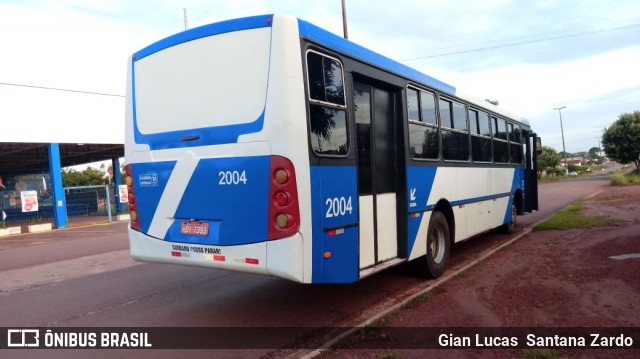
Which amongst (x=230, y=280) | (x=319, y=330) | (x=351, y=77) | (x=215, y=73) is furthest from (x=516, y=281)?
(x=215, y=73)

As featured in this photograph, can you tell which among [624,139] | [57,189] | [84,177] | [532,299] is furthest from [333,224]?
[84,177]

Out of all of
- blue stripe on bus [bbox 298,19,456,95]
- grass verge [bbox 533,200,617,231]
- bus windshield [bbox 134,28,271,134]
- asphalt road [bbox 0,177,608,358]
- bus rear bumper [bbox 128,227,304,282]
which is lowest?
asphalt road [bbox 0,177,608,358]

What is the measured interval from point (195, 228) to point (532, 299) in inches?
159

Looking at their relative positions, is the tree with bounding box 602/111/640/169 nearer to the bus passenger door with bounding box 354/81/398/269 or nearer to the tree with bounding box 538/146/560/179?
the tree with bounding box 538/146/560/179

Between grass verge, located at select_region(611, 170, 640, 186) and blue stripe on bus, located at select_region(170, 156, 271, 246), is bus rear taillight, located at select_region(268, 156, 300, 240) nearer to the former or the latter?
blue stripe on bus, located at select_region(170, 156, 271, 246)

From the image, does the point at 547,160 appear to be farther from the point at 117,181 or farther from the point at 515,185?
the point at 515,185

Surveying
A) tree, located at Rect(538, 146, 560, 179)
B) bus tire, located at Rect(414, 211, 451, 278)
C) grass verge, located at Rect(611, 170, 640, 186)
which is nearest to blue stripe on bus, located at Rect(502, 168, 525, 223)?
bus tire, located at Rect(414, 211, 451, 278)

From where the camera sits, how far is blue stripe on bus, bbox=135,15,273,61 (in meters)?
4.49

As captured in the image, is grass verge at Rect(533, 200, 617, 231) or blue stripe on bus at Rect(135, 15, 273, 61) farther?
grass verge at Rect(533, 200, 617, 231)

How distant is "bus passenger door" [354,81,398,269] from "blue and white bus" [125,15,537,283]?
0.07 ft

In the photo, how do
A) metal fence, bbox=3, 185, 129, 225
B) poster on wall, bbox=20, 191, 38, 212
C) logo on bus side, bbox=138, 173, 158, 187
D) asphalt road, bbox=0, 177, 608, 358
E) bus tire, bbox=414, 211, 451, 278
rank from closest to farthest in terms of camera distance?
logo on bus side, bbox=138, 173, 158, 187 → asphalt road, bbox=0, 177, 608, 358 → bus tire, bbox=414, 211, 451, 278 → poster on wall, bbox=20, 191, 38, 212 → metal fence, bbox=3, 185, 129, 225

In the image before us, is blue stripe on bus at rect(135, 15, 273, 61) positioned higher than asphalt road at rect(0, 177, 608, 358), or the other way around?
blue stripe on bus at rect(135, 15, 273, 61)

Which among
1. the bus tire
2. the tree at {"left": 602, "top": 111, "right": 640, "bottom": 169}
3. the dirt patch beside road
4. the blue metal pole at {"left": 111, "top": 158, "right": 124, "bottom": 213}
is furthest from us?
the tree at {"left": 602, "top": 111, "right": 640, "bottom": 169}

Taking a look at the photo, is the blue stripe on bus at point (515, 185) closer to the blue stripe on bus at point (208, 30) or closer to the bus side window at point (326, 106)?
the bus side window at point (326, 106)
